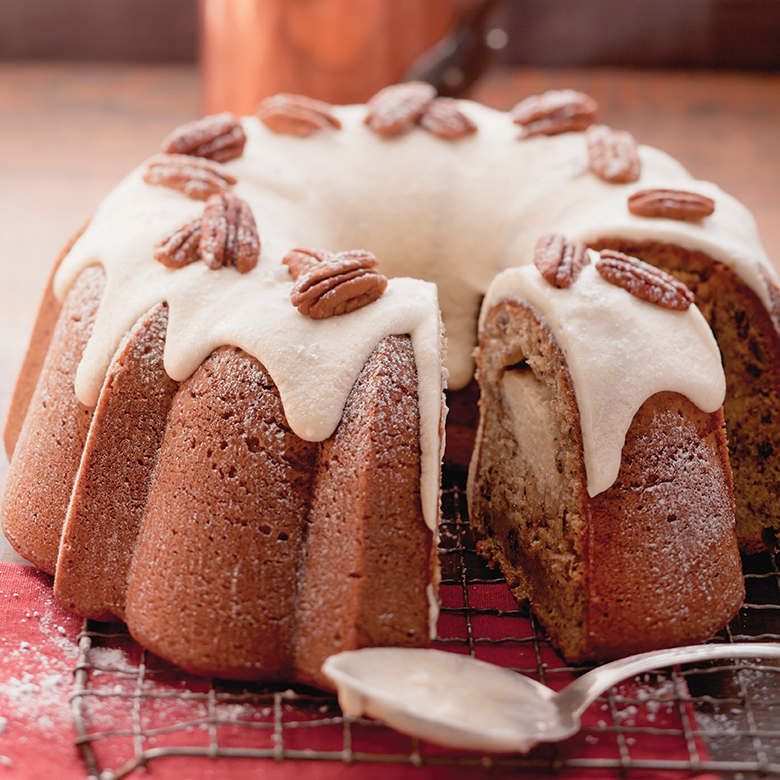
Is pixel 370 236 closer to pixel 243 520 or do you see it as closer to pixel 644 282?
pixel 644 282

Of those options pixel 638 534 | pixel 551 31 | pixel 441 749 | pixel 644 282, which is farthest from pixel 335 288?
pixel 551 31

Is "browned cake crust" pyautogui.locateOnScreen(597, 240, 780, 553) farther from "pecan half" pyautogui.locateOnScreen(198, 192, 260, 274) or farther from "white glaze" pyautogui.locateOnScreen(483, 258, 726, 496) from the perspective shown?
"pecan half" pyautogui.locateOnScreen(198, 192, 260, 274)

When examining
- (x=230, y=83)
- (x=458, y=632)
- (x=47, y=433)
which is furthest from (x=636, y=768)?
(x=230, y=83)

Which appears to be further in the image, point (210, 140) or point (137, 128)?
point (137, 128)

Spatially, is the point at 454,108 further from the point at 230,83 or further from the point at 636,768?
the point at 636,768

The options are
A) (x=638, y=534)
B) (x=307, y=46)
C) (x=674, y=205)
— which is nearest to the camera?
(x=638, y=534)

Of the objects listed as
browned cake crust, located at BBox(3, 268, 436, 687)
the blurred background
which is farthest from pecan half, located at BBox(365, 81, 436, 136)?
the blurred background
